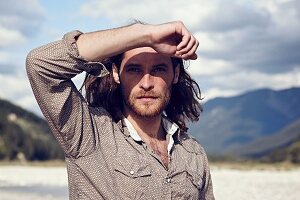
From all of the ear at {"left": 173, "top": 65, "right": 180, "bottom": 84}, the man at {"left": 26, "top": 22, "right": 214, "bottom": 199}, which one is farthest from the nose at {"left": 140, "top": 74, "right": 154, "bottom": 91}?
the ear at {"left": 173, "top": 65, "right": 180, "bottom": 84}

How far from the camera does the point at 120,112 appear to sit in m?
3.60

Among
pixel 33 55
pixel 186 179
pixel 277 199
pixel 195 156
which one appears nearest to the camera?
pixel 33 55

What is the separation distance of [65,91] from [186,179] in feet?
2.65

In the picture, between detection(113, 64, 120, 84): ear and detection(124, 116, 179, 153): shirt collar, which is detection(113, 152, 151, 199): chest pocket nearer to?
detection(124, 116, 179, 153): shirt collar

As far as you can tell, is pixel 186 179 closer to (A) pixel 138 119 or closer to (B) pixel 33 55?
(A) pixel 138 119

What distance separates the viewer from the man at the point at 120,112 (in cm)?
312

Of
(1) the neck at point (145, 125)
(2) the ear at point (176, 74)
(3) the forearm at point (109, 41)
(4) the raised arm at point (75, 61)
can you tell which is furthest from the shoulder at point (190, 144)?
(3) the forearm at point (109, 41)

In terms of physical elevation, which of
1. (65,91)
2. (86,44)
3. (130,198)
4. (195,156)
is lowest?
(130,198)

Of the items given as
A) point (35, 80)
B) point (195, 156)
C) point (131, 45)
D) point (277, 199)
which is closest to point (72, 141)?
point (35, 80)

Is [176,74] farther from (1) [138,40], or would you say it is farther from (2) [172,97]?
A: (1) [138,40]

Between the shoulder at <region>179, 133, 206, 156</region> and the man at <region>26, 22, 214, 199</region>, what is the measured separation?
1 cm

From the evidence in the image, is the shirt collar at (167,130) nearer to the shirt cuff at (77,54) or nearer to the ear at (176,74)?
the ear at (176,74)

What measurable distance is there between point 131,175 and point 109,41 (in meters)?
0.67

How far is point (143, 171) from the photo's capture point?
324 centimetres
